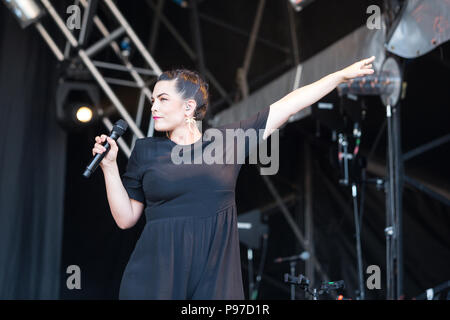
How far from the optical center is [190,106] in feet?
5.60

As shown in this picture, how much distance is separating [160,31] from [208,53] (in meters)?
0.50

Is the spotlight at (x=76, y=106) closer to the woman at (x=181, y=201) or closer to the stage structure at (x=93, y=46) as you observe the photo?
the stage structure at (x=93, y=46)

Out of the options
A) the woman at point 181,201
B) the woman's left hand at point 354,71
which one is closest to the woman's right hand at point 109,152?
the woman at point 181,201

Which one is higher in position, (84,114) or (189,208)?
(84,114)

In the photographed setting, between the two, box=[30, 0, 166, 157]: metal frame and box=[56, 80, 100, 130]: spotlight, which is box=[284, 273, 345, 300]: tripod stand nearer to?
box=[30, 0, 166, 157]: metal frame

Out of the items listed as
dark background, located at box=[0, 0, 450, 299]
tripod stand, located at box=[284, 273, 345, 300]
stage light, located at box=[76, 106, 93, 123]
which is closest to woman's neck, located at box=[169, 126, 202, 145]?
tripod stand, located at box=[284, 273, 345, 300]

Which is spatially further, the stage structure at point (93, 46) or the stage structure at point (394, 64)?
the stage structure at point (93, 46)

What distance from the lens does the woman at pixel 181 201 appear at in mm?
1452

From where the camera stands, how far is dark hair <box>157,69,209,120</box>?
170cm

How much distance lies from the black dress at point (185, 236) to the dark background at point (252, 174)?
2.35 meters

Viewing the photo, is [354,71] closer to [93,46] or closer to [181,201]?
[181,201]

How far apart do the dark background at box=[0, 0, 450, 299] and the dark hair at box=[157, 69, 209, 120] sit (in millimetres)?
2098

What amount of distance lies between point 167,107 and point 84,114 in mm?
2658

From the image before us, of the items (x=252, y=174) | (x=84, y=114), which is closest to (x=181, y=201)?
(x=84, y=114)
